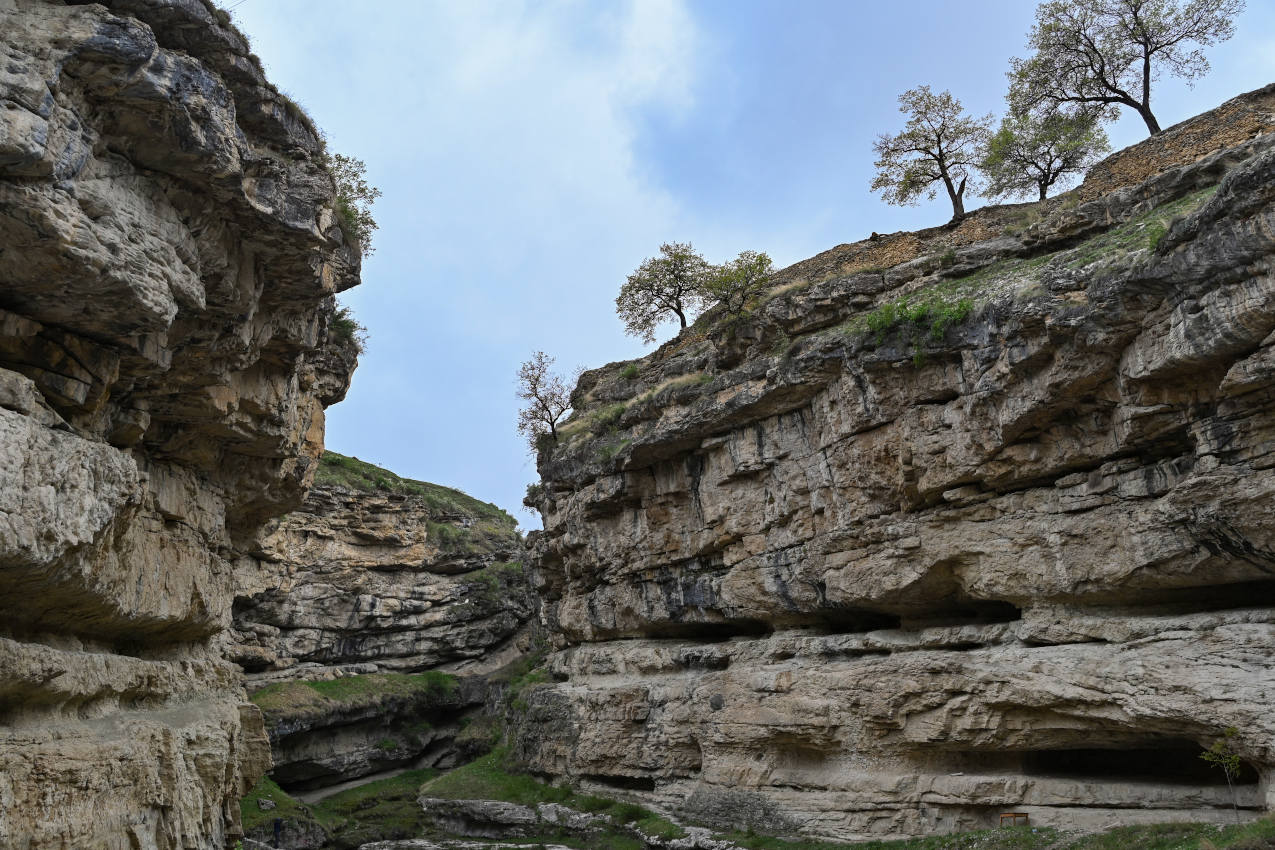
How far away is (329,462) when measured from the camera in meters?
50.7

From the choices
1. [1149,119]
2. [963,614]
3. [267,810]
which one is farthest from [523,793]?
[1149,119]

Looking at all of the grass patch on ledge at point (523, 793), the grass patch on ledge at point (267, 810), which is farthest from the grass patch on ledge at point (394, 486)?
the grass patch on ledge at point (523, 793)

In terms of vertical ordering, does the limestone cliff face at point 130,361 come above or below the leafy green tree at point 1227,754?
above

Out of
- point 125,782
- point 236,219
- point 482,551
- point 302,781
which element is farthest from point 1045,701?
point 482,551

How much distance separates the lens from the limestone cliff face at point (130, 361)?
9.80 meters

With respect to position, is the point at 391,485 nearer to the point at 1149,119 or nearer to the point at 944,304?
the point at 944,304

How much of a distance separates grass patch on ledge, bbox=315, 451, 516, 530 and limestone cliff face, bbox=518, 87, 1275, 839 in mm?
24767

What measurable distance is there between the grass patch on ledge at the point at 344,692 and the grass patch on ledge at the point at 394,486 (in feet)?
36.3

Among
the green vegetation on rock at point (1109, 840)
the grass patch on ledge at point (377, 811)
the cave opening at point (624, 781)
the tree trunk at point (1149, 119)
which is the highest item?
the tree trunk at point (1149, 119)

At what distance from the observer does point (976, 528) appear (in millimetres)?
19188

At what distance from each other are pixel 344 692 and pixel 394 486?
49.9 ft

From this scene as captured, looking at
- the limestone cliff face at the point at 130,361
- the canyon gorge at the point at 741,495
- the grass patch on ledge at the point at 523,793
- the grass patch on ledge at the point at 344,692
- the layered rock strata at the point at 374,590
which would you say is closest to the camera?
the limestone cliff face at the point at 130,361

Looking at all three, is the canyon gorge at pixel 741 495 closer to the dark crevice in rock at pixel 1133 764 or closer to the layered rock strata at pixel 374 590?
the dark crevice in rock at pixel 1133 764

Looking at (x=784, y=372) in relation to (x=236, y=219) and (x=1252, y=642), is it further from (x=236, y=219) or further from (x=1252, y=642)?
(x=236, y=219)
